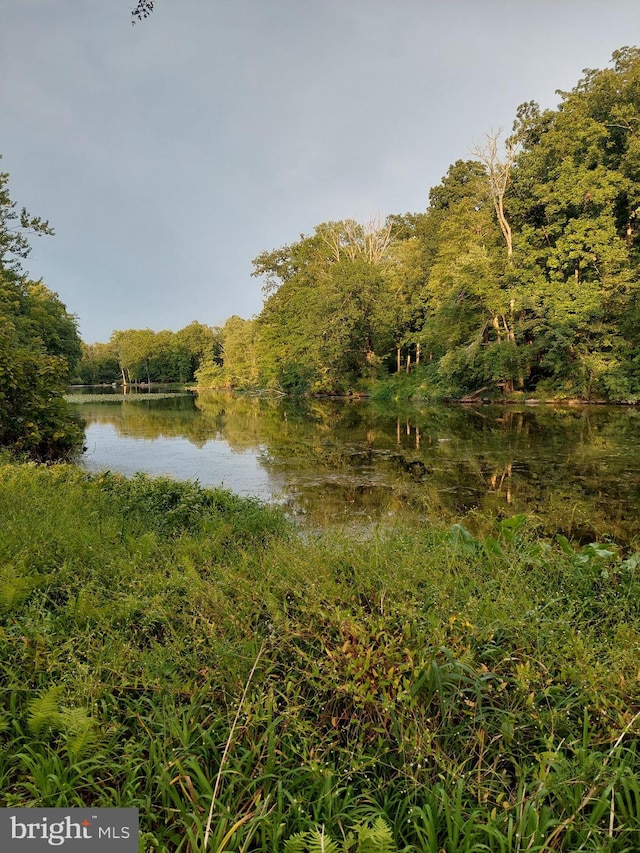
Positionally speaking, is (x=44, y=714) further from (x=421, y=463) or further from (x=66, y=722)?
(x=421, y=463)

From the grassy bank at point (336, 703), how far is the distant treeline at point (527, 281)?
883 inches

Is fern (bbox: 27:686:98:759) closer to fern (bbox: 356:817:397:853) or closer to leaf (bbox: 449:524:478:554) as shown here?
fern (bbox: 356:817:397:853)

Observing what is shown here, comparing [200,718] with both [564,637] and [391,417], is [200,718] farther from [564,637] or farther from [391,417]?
[391,417]

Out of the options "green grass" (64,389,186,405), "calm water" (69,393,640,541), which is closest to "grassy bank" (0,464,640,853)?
"calm water" (69,393,640,541)

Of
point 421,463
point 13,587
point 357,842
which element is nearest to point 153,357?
point 421,463

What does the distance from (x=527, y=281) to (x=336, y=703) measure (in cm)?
2619

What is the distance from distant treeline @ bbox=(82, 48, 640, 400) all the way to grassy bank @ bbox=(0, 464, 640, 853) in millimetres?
22421

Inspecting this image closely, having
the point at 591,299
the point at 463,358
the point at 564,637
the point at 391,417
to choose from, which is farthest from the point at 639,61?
the point at 564,637

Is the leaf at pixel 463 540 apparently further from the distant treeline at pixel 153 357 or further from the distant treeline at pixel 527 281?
the distant treeline at pixel 153 357

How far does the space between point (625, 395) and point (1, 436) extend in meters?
23.2

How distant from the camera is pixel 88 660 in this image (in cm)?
222

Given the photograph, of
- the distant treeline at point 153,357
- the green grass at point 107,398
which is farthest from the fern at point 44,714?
the distant treeline at point 153,357

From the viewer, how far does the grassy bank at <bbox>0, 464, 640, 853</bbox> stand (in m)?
1.53

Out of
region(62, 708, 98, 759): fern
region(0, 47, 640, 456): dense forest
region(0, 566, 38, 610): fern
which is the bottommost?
region(62, 708, 98, 759): fern
